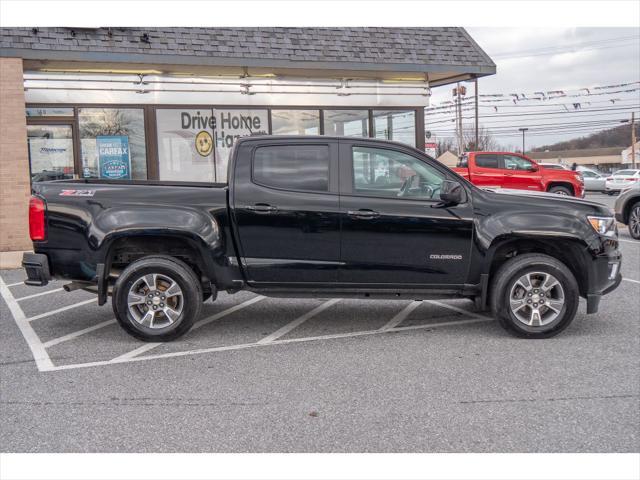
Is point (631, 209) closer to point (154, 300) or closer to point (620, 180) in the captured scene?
point (154, 300)

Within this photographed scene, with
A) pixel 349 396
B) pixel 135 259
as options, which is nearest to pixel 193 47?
pixel 135 259

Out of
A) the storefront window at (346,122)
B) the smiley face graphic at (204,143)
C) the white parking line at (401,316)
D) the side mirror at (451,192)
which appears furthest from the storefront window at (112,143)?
the side mirror at (451,192)

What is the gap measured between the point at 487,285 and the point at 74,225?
3980 mm

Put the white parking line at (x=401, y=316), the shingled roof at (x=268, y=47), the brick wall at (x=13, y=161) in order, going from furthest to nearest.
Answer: the shingled roof at (x=268, y=47)
the brick wall at (x=13, y=161)
the white parking line at (x=401, y=316)

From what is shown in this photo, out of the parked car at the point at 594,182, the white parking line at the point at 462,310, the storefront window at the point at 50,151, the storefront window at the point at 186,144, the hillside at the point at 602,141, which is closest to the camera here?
the white parking line at the point at 462,310

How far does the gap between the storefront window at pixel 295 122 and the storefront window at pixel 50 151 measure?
4.48 m

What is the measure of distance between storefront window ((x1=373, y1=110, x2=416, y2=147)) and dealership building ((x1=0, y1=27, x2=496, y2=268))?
0.03 metres

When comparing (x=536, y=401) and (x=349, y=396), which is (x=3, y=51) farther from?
(x=536, y=401)

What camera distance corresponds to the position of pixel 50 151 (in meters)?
14.2

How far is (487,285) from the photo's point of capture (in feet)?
22.1

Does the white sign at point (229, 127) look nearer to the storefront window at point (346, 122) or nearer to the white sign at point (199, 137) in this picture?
the white sign at point (199, 137)

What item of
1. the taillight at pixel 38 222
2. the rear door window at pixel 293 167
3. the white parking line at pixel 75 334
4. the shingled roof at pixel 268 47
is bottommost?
the white parking line at pixel 75 334

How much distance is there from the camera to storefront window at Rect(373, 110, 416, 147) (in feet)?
54.9

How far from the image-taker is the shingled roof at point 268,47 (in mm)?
13141
